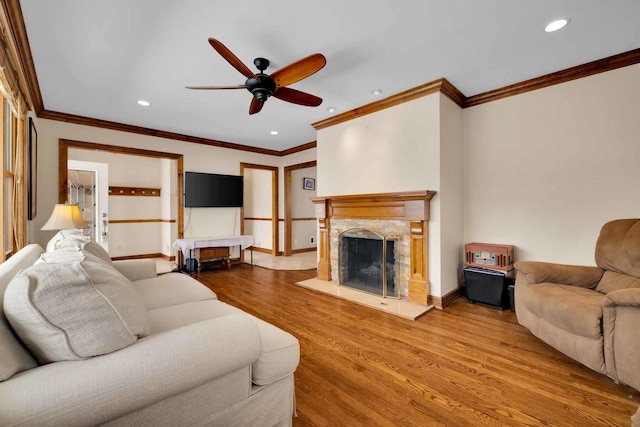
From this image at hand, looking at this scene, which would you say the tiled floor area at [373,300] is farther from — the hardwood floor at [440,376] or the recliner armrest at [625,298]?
the recliner armrest at [625,298]

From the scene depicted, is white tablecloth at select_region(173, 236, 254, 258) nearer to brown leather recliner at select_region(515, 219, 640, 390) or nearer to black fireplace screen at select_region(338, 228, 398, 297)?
black fireplace screen at select_region(338, 228, 398, 297)

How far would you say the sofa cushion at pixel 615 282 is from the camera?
2.05 meters

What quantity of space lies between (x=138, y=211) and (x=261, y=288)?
404 centimetres

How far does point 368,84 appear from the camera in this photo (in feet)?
10.00

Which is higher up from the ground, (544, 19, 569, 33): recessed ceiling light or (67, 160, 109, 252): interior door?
(544, 19, 569, 33): recessed ceiling light

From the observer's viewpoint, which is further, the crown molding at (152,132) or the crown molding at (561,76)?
the crown molding at (152,132)

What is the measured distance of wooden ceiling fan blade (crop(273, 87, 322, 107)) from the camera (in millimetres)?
2562

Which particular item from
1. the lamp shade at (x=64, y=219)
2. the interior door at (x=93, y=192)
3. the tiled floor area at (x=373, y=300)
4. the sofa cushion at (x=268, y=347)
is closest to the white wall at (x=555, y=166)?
the tiled floor area at (x=373, y=300)

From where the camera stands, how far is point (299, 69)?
2.16 metres

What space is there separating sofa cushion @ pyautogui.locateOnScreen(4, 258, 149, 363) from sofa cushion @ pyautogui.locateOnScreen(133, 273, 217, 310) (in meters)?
0.95

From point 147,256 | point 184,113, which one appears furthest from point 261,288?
point 147,256

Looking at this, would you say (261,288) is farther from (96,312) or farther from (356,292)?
(96,312)

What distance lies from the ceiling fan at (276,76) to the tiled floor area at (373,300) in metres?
2.27

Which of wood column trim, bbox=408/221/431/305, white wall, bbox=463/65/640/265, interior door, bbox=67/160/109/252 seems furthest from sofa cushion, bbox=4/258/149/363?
interior door, bbox=67/160/109/252
